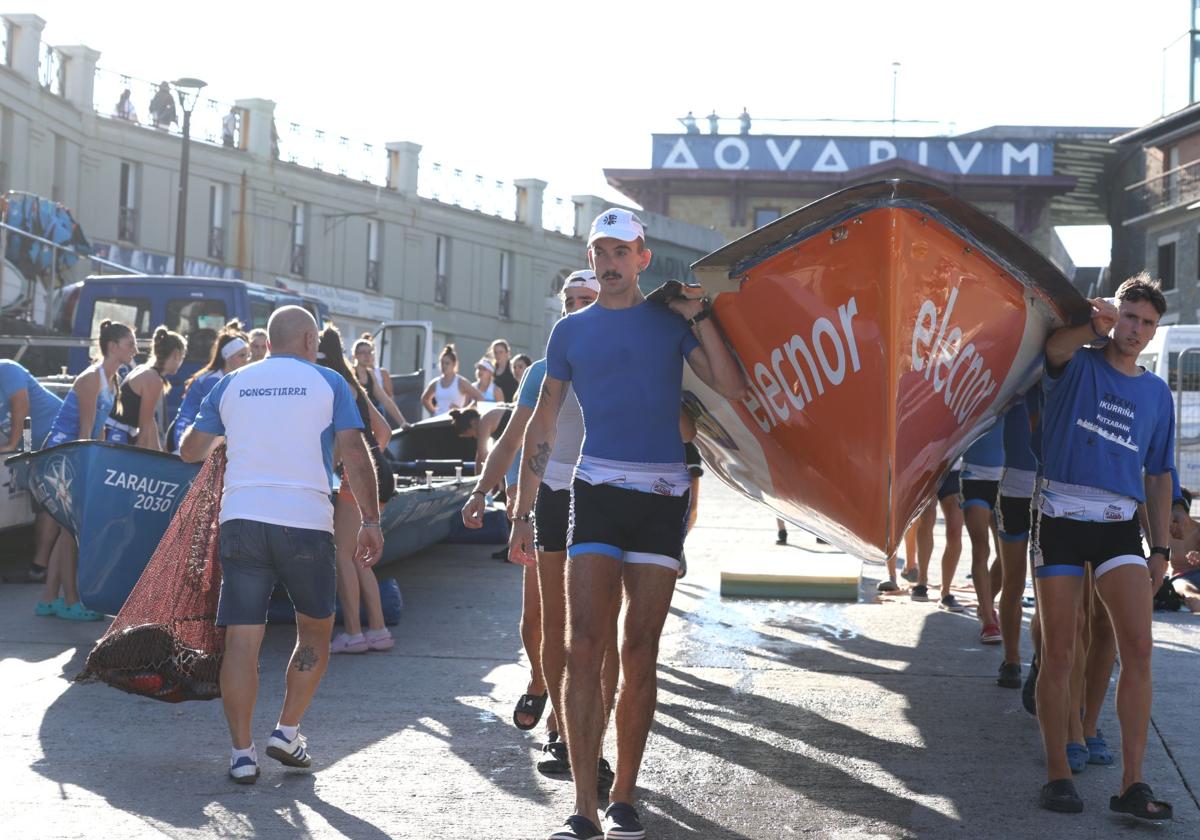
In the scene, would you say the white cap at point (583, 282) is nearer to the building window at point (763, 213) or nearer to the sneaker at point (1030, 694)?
the sneaker at point (1030, 694)

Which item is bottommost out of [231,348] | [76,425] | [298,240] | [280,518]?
[280,518]

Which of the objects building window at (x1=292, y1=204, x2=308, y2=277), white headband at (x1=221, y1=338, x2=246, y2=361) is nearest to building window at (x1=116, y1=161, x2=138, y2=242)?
building window at (x1=292, y1=204, x2=308, y2=277)

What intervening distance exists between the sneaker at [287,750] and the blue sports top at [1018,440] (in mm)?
3568

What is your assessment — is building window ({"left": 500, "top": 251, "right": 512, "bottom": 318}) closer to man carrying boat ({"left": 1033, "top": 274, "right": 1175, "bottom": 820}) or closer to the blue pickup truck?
the blue pickup truck

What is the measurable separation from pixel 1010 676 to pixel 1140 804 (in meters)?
2.60

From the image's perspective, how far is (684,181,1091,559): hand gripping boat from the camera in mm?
6176

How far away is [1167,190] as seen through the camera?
157ft

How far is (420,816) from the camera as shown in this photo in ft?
17.8

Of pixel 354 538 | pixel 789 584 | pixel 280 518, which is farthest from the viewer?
pixel 789 584

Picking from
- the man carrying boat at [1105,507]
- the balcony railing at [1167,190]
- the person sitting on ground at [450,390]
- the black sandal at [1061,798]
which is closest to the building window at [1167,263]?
the balcony railing at [1167,190]

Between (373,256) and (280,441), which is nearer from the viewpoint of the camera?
(280,441)

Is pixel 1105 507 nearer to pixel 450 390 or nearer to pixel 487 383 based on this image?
pixel 450 390

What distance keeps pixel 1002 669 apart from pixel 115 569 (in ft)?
15.7

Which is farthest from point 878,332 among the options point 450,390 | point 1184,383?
point 1184,383
